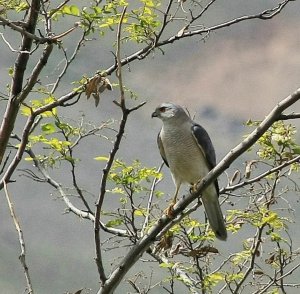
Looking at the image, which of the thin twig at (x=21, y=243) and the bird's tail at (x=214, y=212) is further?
the bird's tail at (x=214, y=212)

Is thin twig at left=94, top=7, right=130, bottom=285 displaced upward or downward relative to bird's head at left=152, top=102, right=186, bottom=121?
downward

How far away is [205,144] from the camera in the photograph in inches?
239

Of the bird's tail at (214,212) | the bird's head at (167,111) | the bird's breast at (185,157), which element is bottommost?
the bird's tail at (214,212)

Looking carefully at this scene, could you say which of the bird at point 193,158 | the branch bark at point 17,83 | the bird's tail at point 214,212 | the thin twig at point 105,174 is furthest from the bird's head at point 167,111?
the thin twig at point 105,174

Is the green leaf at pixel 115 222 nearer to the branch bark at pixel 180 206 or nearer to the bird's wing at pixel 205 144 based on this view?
the bird's wing at pixel 205 144

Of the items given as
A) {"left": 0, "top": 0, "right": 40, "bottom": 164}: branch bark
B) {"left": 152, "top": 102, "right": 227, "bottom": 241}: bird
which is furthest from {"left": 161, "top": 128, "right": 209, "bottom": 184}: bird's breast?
{"left": 0, "top": 0, "right": 40, "bottom": 164}: branch bark

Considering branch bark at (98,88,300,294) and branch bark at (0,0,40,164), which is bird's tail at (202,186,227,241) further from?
branch bark at (0,0,40,164)

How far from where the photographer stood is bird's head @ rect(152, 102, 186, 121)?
632 centimetres

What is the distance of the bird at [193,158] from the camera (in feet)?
19.8

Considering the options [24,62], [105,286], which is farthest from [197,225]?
[24,62]

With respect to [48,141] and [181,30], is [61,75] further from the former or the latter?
[181,30]

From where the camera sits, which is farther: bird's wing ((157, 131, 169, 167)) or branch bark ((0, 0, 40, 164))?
bird's wing ((157, 131, 169, 167))

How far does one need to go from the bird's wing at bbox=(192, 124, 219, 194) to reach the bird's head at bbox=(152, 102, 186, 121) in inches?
9.8

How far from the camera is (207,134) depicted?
6.18 metres
